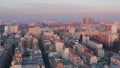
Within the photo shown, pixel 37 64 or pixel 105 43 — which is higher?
pixel 37 64

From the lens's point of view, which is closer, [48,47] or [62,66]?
[62,66]

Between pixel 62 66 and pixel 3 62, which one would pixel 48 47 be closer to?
pixel 3 62

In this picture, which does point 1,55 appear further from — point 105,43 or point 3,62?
point 105,43

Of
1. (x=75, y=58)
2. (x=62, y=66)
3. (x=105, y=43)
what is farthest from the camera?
(x=105, y=43)

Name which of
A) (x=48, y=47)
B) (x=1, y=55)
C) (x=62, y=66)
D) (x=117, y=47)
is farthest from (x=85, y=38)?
(x=62, y=66)

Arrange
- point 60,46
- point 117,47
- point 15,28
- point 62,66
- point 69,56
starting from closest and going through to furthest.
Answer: point 62,66 → point 69,56 → point 60,46 → point 117,47 → point 15,28

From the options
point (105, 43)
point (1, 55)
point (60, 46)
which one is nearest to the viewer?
point (1, 55)

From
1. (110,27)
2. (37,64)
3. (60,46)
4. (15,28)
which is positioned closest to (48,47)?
(60,46)

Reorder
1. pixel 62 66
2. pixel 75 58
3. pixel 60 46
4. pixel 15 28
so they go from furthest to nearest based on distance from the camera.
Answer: pixel 15 28
pixel 60 46
pixel 75 58
pixel 62 66

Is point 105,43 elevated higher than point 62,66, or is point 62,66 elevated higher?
point 62,66
